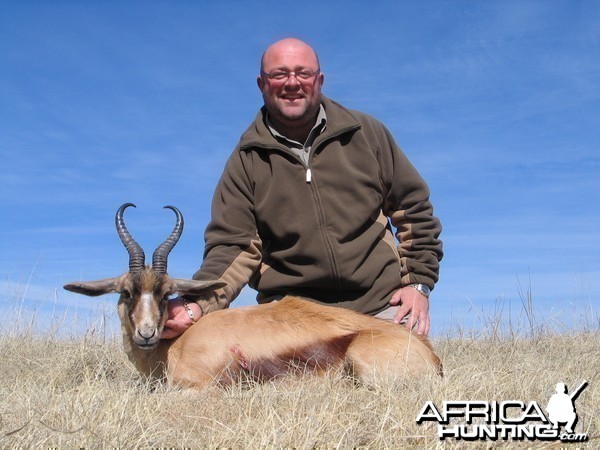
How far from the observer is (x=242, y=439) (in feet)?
13.0

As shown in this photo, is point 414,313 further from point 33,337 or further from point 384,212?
point 33,337

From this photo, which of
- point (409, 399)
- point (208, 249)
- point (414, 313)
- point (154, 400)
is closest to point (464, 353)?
point (414, 313)

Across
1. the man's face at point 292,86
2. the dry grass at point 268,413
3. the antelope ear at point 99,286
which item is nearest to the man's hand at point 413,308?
the dry grass at point 268,413

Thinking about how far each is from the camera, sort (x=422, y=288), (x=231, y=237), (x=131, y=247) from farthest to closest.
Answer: (x=422, y=288) < (x=231, y=237) < (x=131, y=247)

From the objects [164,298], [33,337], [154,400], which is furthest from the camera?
[33,337]

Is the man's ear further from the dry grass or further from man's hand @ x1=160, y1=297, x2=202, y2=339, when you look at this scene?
the dry grass

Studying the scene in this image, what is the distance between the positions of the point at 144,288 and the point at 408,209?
3109 millimetres

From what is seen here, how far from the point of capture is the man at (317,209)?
23.4ft

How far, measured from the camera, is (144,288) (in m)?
6.04

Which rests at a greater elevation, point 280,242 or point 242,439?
point 280,242

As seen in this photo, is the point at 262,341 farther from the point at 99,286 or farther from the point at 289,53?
the point at 289,53

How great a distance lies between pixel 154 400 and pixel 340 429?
166cm

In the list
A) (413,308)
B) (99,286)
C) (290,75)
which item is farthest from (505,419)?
(290,75)

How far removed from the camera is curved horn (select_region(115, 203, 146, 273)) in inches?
247
